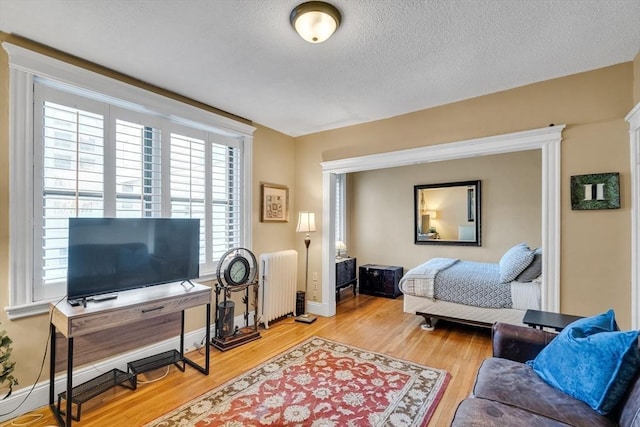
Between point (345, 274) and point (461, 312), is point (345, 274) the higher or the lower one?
the higher one

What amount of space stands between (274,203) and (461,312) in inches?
108

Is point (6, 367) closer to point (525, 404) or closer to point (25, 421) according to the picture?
point (25, 421)

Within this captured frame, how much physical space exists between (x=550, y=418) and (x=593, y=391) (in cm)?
26

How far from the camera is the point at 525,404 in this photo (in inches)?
57.3

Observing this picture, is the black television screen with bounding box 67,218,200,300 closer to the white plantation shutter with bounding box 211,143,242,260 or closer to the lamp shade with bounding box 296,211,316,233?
the white plantation shutter with bounding box 211,143,242,260

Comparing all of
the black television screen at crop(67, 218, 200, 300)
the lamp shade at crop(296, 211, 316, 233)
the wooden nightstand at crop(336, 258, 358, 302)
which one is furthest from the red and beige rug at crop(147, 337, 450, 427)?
→ the wooden nightstand at crop(336, 258, 358, 302)

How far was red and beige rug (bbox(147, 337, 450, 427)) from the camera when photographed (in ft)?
6.75

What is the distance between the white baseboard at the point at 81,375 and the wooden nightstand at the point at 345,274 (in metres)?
2.43

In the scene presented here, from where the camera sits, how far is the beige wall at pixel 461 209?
4969 millimetres

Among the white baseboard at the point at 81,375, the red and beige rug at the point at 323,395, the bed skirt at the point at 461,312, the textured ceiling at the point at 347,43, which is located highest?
the textured ceiling at the point at 347,43

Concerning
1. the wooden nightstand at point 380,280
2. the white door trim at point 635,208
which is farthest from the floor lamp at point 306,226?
the white door trim at point 635,208

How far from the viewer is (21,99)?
2145mm

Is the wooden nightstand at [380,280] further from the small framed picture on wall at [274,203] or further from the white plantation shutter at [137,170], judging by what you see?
the white plantation shutter at [137,170]

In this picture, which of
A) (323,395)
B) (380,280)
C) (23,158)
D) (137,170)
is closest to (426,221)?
(380,280)
